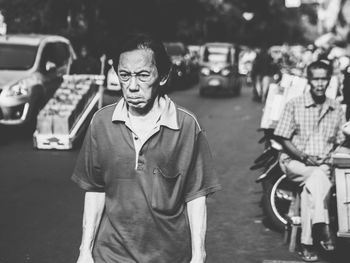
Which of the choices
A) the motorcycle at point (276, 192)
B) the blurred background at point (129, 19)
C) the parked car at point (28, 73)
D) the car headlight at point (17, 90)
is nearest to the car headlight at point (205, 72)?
the blurred background at point (129, 19)

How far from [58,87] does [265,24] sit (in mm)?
70584

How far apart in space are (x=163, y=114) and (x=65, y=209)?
16.7 feet

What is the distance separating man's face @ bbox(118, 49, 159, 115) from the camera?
2820 mm

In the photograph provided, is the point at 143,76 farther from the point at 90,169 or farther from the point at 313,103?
the point at 313,103

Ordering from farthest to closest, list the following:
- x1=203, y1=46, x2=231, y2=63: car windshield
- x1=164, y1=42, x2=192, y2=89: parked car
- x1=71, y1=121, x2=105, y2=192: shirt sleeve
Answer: x1=164, y1=42, x2=192, y2=89: parked car
x1=203, y1=46, x2=231, y2=63: car windshield
x1=71, y1=121, x2=105, y2=192: shirt sleeve

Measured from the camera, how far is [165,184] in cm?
280

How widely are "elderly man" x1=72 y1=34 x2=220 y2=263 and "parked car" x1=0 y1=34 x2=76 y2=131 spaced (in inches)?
407

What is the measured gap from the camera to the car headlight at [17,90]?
13.0 meters

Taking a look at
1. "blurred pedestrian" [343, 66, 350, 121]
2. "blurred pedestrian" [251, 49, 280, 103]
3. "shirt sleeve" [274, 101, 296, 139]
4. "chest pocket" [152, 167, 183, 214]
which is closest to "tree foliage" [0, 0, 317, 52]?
"chest pocket" [152, 167, 183, 214]

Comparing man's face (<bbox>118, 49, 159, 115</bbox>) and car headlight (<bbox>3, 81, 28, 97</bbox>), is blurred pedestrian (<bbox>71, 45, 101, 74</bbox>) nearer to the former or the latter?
car headlight (<bbox>3, 81, 28, 97</bbox>)

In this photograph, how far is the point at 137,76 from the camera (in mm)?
2830

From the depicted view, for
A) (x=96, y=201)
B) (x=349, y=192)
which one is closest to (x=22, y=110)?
(x=349, y=192)

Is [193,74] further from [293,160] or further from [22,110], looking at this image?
[293,160]

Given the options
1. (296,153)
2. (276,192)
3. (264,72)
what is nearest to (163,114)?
(296,153)
